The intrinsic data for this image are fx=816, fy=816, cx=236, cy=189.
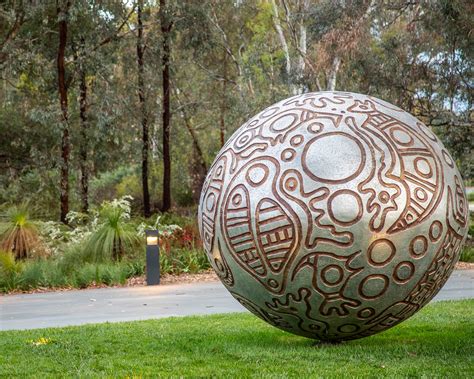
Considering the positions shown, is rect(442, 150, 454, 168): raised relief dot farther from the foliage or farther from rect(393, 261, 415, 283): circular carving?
the foliage

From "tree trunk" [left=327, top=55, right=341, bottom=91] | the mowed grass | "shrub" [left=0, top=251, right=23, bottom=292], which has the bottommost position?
"shrub" [left=0, top=251, right=23, bottom=292]

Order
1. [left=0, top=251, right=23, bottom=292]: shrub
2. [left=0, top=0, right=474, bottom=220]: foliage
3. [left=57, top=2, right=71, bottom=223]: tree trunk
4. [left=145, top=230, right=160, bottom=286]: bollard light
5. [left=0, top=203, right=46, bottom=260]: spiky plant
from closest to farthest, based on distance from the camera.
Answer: [left=145, top=230, right=160, bottom=286]: bollard light → [left=0, top=251, right=23, bottom=292]: shrub → [left=0, top=203, right=46, bottom=260]: spiky plant → [left=0, top=0, right=474, bottom=220]: foliage → [left=57, top=2, right=71, bottom=223]: tree trunk

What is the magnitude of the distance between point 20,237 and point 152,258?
4863 mm

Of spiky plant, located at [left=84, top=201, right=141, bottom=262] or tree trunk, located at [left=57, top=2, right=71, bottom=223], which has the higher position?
tree trunk, located at [left=57, top=2, right=71, bottom=223]

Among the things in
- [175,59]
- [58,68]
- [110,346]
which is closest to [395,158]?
[110,346]

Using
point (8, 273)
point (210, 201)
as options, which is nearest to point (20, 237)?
point (8, 273)

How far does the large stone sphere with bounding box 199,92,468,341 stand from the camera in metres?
6.71

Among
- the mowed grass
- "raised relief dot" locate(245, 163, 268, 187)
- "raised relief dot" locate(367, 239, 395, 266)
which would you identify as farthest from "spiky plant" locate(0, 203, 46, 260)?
"raised relief dot" locate(367, 239, 395, 266)

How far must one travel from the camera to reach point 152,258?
15.8 m

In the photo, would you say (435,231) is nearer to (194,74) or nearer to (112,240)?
(112,240)

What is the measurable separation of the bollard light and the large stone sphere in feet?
27.5

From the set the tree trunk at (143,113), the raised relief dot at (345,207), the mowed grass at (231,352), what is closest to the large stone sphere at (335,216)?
the raised relief dot at (345,207)

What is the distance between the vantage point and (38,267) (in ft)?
53.5

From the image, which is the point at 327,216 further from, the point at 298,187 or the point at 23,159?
the point at 23,159
